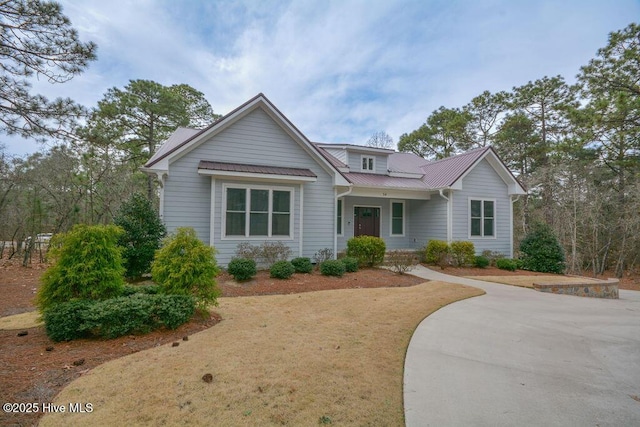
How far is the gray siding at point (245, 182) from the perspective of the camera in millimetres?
10148

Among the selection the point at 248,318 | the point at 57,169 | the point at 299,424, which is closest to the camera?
the point at 299,424

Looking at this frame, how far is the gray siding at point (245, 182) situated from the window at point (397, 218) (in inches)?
199

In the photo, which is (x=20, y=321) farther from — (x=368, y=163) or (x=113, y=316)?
(x=368, y=163)

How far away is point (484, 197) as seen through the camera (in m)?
15.1

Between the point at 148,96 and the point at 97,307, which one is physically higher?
the point at 148,96

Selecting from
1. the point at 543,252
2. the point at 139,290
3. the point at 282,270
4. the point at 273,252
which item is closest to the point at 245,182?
the point at 273,252

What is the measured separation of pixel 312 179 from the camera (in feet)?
36.6

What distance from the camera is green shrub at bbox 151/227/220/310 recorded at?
17.7 feet

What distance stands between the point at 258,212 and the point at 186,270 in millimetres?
5613

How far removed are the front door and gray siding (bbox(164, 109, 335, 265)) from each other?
10.7 ft

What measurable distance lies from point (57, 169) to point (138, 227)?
8606 millimetres

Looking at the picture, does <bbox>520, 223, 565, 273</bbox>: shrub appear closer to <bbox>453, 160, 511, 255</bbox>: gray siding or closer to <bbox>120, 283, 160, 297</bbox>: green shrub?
<bbox>453, 160, 511, 255</bbox>: gray siding

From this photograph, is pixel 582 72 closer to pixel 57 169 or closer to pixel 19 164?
pixel 57 169

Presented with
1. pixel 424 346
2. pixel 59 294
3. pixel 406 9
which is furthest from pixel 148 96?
pixel 424 346
